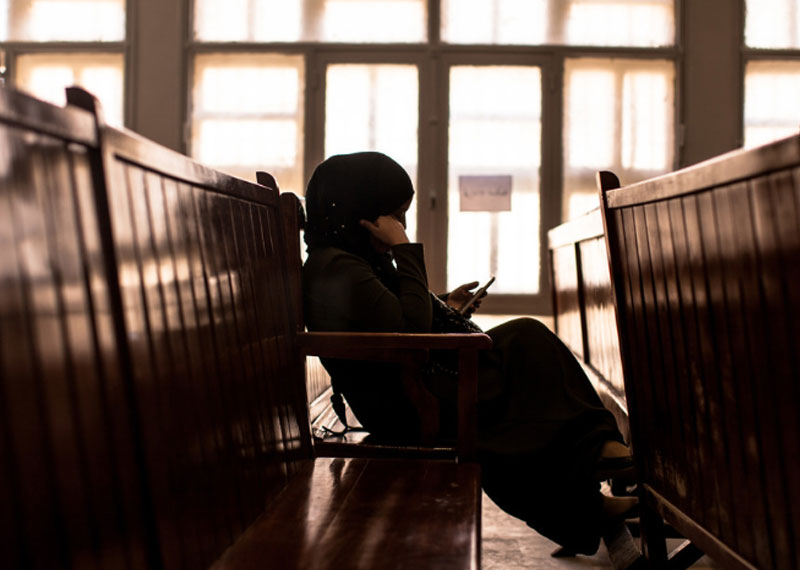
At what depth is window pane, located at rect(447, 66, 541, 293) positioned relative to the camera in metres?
5.01

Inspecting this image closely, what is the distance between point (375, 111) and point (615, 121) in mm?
1629

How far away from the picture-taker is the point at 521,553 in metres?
2.16

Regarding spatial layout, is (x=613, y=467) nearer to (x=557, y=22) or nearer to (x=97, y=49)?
(x=557, y=22)

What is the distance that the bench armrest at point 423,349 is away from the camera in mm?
1604

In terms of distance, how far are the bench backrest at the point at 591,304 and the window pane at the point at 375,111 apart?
6.02 ft

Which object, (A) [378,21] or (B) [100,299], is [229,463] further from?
(A) [378,21]

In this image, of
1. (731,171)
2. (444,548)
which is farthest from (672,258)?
(444,548)

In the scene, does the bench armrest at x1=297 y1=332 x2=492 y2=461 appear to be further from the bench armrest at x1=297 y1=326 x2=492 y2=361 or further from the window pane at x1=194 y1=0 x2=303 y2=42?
the window pane at x1=194 y1=0 x2=303 y2=42

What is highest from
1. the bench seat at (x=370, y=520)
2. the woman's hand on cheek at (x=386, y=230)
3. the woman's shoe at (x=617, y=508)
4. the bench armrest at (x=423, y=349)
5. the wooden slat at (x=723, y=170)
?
the wooden slat at (x=723, y=170)

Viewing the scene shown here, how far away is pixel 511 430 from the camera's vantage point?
1.90 metres

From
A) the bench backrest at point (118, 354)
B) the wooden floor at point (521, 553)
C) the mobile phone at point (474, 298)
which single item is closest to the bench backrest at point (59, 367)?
the bench backrest at point (118, 354)

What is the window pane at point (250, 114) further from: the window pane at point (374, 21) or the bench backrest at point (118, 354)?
the bench backrest at point (118, 354)

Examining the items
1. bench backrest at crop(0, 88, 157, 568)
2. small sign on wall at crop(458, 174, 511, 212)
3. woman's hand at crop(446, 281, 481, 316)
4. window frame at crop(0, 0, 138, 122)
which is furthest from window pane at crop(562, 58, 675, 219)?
bench backrest at crop(0, 88, 157, 568)

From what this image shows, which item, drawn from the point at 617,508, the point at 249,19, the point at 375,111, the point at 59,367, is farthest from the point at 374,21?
the point at 59,367
